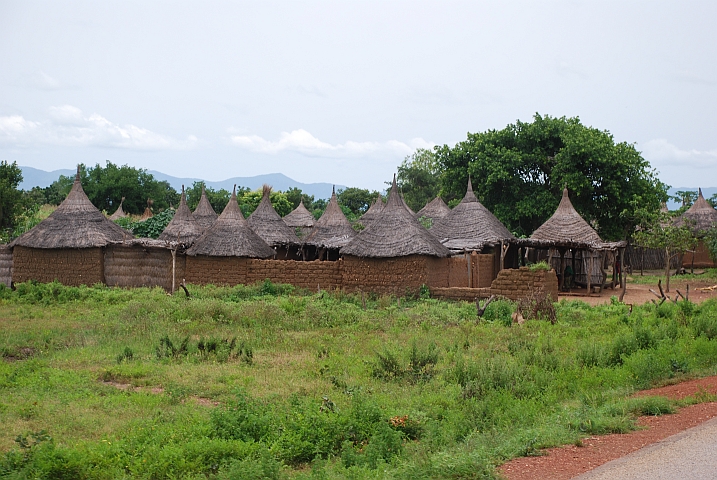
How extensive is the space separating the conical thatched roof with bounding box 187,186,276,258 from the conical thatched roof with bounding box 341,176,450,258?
120 inches

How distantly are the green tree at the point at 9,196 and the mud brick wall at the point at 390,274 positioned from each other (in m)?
15.6

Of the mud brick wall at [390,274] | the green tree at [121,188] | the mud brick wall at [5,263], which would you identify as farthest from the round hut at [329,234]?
the green tree at [121,188]

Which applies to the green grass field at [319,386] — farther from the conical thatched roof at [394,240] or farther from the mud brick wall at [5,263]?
the mud brick wall at [5,263]

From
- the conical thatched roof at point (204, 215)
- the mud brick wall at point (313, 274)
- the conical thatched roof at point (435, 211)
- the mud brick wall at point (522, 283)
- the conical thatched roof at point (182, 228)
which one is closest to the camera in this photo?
the mud brick wall at point (522, 283)

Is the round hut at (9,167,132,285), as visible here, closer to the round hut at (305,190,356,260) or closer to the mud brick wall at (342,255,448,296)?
the mud brick wall at (342,255,448,296)

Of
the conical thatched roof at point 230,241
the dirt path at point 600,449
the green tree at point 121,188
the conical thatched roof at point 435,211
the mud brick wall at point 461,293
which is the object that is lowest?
the dirt path at point 600,449

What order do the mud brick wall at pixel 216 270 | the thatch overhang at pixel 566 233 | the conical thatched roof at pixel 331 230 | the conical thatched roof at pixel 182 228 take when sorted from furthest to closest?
the conical thatched roof at pixel 331 230 < the conical thatched roof at pixel 182 228 < the thatch overhang at pixel 566 233 < the mud brick wall at pixel 216 270

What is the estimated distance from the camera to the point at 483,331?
50.4ft

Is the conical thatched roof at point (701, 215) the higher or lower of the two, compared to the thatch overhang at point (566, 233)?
higher

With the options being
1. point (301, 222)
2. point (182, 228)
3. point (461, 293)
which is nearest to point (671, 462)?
point (461, 293)

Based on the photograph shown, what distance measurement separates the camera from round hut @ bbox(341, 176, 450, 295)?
22000 millimetres

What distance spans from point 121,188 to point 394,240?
3150cm

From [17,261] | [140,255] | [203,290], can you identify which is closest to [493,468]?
[203,290]

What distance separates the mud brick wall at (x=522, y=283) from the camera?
66.1 ft
